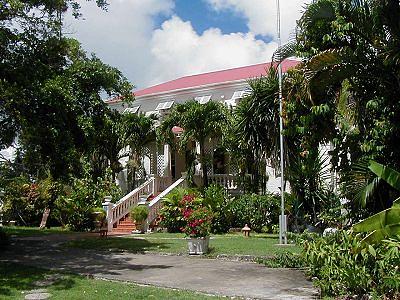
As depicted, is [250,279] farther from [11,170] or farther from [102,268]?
[11,170]

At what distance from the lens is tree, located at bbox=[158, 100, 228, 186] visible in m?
22.7

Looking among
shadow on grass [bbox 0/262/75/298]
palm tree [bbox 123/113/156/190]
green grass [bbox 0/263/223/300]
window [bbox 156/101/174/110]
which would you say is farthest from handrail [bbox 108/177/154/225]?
green grass [bbox 0/263/223/300]

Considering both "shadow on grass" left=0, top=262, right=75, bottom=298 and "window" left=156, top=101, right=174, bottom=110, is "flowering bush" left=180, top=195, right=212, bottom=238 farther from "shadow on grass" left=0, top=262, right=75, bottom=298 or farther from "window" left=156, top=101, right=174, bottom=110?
"window" left=156, top=101, right=174, bottom=110

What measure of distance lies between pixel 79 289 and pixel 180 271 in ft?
9.42

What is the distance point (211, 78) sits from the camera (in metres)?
Result: 32.6

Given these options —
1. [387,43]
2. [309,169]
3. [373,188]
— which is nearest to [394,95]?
[387,43]

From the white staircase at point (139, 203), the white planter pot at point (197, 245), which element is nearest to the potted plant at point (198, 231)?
the white planter pot at point (197, 245)

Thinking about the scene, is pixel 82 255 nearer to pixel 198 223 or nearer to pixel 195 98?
pixel 198 223

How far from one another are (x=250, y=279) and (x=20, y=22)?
9115 millimetres

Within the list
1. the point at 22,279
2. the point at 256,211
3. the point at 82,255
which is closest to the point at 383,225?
the point at 22,279

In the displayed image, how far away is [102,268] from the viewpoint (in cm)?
1214

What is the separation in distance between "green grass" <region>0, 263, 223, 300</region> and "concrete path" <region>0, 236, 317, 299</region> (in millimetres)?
551

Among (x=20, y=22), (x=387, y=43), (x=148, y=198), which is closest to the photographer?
(x=387, y=43)

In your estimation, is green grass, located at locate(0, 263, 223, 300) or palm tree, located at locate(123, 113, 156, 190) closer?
green grass, located at locate(0, 263, 223, 300)
